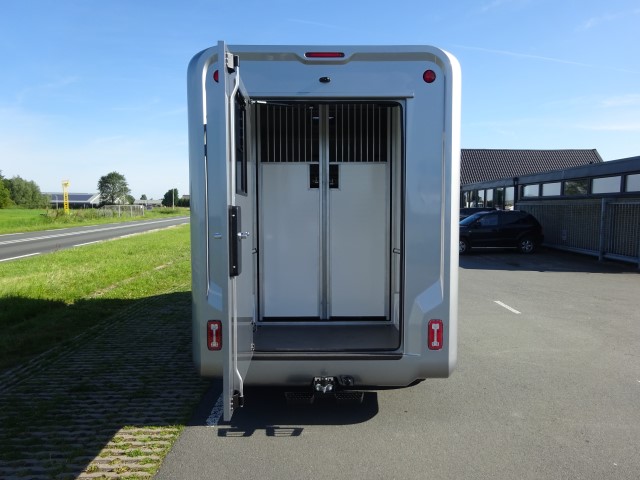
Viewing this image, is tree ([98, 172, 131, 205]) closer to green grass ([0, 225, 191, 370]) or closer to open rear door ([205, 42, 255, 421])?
green grass ([0, 225, 191, 370])

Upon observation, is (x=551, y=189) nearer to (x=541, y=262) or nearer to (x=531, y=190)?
(x=531, y=190)

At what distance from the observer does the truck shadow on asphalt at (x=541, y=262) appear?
46.8 feet

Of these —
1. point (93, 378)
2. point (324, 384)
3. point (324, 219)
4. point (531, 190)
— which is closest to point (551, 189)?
point (531, 190)

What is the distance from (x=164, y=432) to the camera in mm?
3928

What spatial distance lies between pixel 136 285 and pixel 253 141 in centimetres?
721

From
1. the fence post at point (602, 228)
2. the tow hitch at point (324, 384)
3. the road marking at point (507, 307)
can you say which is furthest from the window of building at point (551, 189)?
the tow hitch at point (324, 384)

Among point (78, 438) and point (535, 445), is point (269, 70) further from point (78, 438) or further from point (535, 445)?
point (535, 445)

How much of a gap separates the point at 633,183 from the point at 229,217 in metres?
15.9

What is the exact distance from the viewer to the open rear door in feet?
8.91

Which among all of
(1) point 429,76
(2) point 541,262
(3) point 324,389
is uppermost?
(1) point 429,76

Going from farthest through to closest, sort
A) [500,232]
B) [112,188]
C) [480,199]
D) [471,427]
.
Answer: [112,188] < [480,199] < [500,232] < [471,427]

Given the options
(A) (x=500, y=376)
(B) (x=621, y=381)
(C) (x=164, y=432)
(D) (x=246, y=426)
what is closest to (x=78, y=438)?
(C) (x=164, y=432)

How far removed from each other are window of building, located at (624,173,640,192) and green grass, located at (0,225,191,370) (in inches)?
512

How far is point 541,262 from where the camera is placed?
15.8 metres
